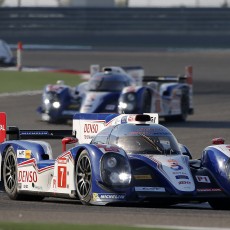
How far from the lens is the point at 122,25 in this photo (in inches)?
2233

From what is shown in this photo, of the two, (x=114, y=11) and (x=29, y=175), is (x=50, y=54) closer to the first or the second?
(x=114, y=11)

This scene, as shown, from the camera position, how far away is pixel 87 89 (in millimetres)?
25672

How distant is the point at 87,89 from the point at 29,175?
12016 mm

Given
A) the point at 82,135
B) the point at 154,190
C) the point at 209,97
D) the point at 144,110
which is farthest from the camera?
the point at 209,97

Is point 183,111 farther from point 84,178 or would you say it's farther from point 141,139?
point 84,178

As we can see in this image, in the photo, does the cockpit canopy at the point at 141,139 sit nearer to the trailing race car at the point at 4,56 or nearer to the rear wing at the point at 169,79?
the rear wing at the point at 169,79

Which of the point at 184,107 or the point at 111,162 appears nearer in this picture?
the point at 111,162

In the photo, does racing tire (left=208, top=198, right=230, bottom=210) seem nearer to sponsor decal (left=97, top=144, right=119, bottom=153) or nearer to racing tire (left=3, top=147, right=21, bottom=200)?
sponsor decal (left=97, top=144, right=119, bottom=153)

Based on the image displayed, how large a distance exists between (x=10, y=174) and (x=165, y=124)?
1221 cm

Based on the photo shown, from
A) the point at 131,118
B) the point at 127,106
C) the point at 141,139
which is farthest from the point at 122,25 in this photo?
the point at 141,139

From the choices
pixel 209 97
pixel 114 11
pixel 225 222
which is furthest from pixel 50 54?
pixel 225 222

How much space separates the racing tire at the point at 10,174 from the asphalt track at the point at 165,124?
0.14 m

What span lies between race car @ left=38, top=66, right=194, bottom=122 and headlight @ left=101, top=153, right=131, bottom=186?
11889 mm

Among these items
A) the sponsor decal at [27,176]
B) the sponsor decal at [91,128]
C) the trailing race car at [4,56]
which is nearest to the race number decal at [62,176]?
the sponsor decal at [27,176]
